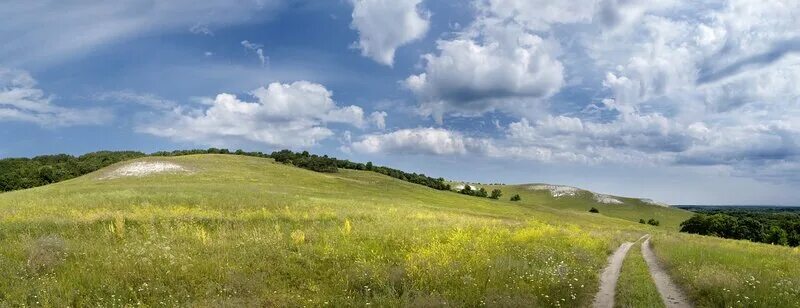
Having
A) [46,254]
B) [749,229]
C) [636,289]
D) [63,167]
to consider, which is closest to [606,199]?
[749,229]

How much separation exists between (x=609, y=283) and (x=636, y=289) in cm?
150

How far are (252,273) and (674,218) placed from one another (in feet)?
571

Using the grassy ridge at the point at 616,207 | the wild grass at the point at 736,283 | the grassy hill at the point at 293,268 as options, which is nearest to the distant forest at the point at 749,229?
the grassy ridge at the point at 616,207

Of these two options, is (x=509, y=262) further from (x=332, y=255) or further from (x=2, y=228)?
(x=2, y=228)

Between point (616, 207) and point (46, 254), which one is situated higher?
point (616, 207)

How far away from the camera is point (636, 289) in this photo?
46.4 feet

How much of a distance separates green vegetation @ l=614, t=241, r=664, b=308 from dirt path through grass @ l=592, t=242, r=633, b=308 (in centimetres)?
17

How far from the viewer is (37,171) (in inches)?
4193

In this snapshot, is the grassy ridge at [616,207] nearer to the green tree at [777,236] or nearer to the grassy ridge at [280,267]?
the green tree at [777,236]

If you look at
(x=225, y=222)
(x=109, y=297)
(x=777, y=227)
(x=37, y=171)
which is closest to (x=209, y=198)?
(x=225, y=222)

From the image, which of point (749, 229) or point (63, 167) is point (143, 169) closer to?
point (63, 167)

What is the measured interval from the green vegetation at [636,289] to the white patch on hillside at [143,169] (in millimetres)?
62395

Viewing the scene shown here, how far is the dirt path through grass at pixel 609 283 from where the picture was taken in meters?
12.9

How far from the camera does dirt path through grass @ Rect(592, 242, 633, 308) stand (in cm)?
1288
